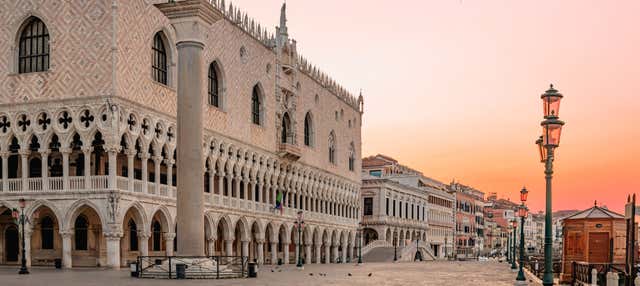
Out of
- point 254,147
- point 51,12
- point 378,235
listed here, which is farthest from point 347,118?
point 51,12

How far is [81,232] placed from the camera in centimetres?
3638

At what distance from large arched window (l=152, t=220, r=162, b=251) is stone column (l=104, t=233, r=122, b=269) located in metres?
6.21

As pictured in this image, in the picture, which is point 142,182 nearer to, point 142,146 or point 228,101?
point 142,146

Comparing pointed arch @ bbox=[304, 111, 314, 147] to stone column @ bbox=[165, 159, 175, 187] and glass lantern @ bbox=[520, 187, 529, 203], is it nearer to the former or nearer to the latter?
stone column @ bbox=[165, 159, 175, 187]

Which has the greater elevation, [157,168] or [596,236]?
[157,168]

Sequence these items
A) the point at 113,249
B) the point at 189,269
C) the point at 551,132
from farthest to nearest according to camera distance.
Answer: the point at 113,249 < the point at 189,269 < the point at 551,132

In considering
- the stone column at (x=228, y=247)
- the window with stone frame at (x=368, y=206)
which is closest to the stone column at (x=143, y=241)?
the stone column at (x=228, y=247)

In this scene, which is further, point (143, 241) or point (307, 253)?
point (307, 253)

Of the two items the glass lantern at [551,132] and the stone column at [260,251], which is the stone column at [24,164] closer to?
the stone column at [260,251]

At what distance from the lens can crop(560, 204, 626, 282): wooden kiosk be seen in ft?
78.7

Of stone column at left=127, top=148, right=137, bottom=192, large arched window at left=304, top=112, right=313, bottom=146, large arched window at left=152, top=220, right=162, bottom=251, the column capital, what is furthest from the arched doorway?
large arched window at left=304, top=112, right=313, bottom=146

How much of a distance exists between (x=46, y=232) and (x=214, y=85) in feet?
40.2

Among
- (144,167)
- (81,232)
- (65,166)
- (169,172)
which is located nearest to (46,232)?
(81,232)

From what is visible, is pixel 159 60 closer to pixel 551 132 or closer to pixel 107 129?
pixel 107 129
